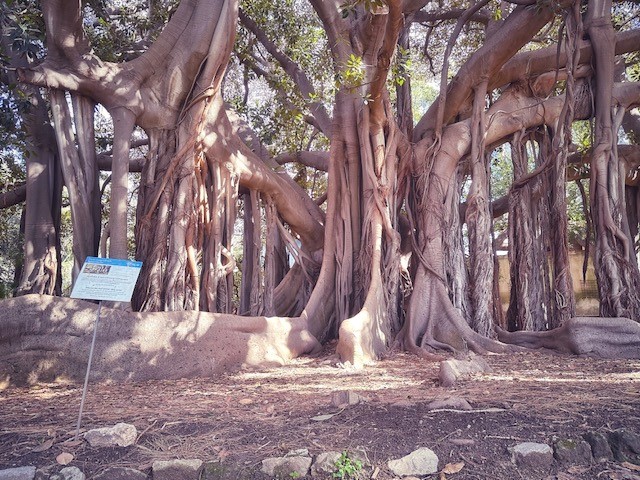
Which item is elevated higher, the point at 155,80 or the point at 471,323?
the point at 155,80

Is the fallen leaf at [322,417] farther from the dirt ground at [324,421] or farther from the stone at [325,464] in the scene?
the stone at [325,464]

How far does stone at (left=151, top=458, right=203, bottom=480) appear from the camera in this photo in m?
2.14

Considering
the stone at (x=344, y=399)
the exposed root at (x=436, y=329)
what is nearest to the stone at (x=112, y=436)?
the stone at (x=344, y=399)

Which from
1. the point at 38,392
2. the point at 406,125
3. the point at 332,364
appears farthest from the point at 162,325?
the point at 406,125

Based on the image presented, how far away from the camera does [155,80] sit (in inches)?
206

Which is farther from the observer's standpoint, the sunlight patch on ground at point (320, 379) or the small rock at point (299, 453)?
the sunlight patch on ground at point (320, 379)

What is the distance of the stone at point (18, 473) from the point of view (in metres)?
2.06

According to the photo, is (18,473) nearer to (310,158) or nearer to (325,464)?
(325,464)

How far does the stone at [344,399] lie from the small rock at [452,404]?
38 centimetres

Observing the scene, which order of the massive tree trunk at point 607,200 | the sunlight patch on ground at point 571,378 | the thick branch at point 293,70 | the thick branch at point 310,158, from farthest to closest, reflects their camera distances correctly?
the thick branch at point 310,158 → the thick branch at point 293,70 → the massive tree trunk at point 607,200 → the sunlight patch on ground at point 571,378

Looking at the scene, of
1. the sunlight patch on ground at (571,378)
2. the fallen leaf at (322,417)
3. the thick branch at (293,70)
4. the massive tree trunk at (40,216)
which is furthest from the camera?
the thick branch at (293,70)

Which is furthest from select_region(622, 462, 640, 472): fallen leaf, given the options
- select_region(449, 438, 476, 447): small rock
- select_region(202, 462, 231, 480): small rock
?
select_region(202, 462, 231, 480): small rock

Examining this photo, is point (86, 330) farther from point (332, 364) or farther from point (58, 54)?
point (58, 54)

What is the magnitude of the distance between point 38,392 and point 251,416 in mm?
1602
